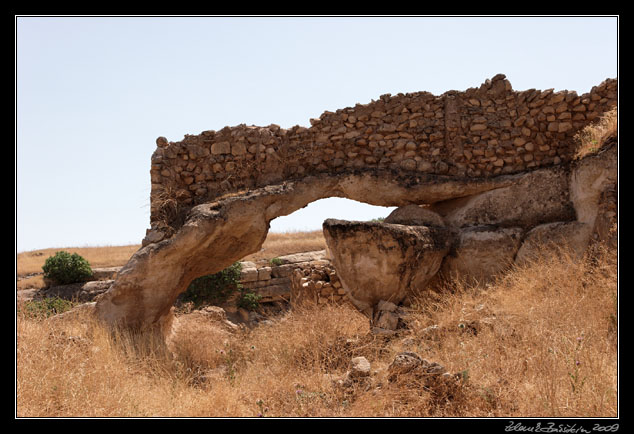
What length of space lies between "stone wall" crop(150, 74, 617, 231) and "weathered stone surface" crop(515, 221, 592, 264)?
1.15 meters

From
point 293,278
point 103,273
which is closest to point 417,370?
point 293,278

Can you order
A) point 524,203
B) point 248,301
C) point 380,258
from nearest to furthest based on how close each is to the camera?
point 380,258, point 524,203, point 248,301

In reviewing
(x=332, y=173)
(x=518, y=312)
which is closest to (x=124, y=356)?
(x=332, y=173)

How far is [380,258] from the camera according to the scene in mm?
6938

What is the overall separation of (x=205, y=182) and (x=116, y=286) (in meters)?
2.01

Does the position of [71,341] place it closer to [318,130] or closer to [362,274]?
[362,274]

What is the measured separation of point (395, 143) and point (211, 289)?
7919mm

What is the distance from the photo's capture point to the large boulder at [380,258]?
6.93 m

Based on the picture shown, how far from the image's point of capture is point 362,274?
23.1 ft

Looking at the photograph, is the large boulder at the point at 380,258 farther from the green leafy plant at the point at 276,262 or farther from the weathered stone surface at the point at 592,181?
the green leafy plant at the point at 276,262

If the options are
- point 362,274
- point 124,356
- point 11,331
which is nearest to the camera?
point 11,331

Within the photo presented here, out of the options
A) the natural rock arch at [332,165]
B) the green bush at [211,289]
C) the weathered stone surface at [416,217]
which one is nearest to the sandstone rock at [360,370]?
the weathered stone surface at [416,217]

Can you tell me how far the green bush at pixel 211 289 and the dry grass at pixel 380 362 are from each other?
263 inches

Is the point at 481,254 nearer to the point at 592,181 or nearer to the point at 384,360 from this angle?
the point at 592,181
